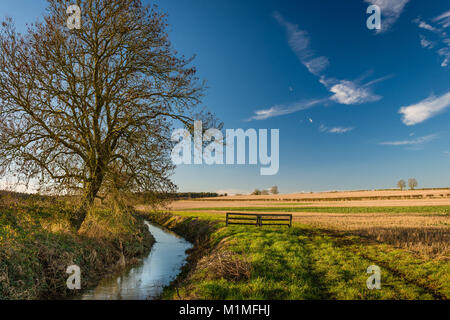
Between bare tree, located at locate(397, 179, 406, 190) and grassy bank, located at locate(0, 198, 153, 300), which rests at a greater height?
bare tree, located at locate(397, 179, 406, 190)

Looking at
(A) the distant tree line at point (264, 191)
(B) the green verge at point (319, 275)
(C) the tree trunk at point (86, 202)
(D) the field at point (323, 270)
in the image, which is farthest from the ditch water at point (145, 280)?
(A) the distant tree line at point (264, 191)

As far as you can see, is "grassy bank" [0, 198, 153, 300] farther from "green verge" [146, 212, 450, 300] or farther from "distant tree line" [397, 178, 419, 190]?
"distant tree line" [397, 178, 419, 190]

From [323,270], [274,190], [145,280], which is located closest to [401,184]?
[274,190]

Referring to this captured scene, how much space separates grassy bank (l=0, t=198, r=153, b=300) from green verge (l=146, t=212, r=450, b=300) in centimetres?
524

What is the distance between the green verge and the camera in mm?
7883

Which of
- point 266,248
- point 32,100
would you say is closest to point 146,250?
point 266,248

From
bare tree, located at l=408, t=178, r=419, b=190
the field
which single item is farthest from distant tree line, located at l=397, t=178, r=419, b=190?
the field

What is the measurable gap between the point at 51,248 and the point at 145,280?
4902 mm

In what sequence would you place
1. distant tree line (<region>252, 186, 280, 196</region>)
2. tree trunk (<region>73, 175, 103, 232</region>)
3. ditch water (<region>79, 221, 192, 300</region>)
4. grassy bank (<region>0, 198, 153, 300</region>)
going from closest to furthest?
1. grassy bank (<region>0, 198, 153, 300</region>)
2. ditch water (<region>79, 221, 192, 300</region>)
3. tree trunk (<region>73, 175, 103, 232</region>)
4. distant tree line (<region>252, 186, 280, 196</region>)

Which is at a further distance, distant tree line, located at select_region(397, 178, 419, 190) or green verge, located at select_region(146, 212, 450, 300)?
distant tree line, located at select_region(397, 178, 419, 190)

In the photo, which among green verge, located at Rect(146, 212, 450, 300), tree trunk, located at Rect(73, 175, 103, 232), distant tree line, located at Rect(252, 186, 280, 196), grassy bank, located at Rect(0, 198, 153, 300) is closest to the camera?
green verge, located at Rect(146, 212, 450, 300)

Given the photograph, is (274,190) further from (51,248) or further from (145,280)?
(51,248)

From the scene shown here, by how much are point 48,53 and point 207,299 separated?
1376 cm

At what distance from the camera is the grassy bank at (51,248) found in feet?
32.4
